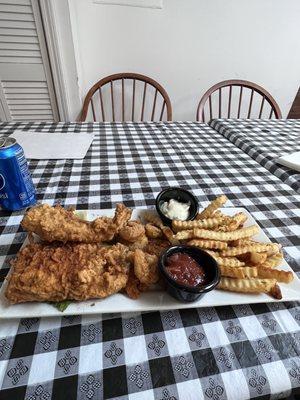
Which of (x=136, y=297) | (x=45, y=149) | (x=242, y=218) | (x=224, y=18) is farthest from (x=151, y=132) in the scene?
(x=224, y=18)

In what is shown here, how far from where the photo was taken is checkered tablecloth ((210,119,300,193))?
111cm

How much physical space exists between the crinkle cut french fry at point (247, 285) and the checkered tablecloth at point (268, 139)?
0.62 m

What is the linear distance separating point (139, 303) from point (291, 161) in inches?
38.0

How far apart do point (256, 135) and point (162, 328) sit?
1.30 m

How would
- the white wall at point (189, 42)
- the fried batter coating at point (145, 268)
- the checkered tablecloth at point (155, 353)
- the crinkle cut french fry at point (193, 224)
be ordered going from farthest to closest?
the white wall at point (189, 42)
the crinkle cut french fry at point (193, 224)
the fried batter coating at point (145, 268)
the checkered tablecloth at point (155, 353)

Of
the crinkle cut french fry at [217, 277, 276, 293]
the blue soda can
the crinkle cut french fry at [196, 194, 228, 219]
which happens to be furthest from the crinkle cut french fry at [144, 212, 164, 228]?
the blue soda can

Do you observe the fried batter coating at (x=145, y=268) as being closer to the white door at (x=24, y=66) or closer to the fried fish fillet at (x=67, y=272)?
the fried fish fillet at (x=67, y=272)

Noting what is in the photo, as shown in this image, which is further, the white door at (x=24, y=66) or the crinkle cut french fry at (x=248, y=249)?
the white door at (x=24, y=66)

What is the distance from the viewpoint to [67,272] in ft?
1.78

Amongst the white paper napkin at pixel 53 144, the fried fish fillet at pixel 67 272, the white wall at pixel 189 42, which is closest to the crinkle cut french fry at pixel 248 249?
the fried fish fillet at pixel 67 272

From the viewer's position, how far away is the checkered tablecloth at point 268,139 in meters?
1.11

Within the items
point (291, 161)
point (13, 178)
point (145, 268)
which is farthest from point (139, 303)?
point (291, 161)

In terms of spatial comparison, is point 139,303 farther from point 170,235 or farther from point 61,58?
point 61,58

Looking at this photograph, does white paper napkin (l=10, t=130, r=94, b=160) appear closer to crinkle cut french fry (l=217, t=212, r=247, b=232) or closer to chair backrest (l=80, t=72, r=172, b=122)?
crinkle cut french fry (l=217, t=212, r=247, b=232)
